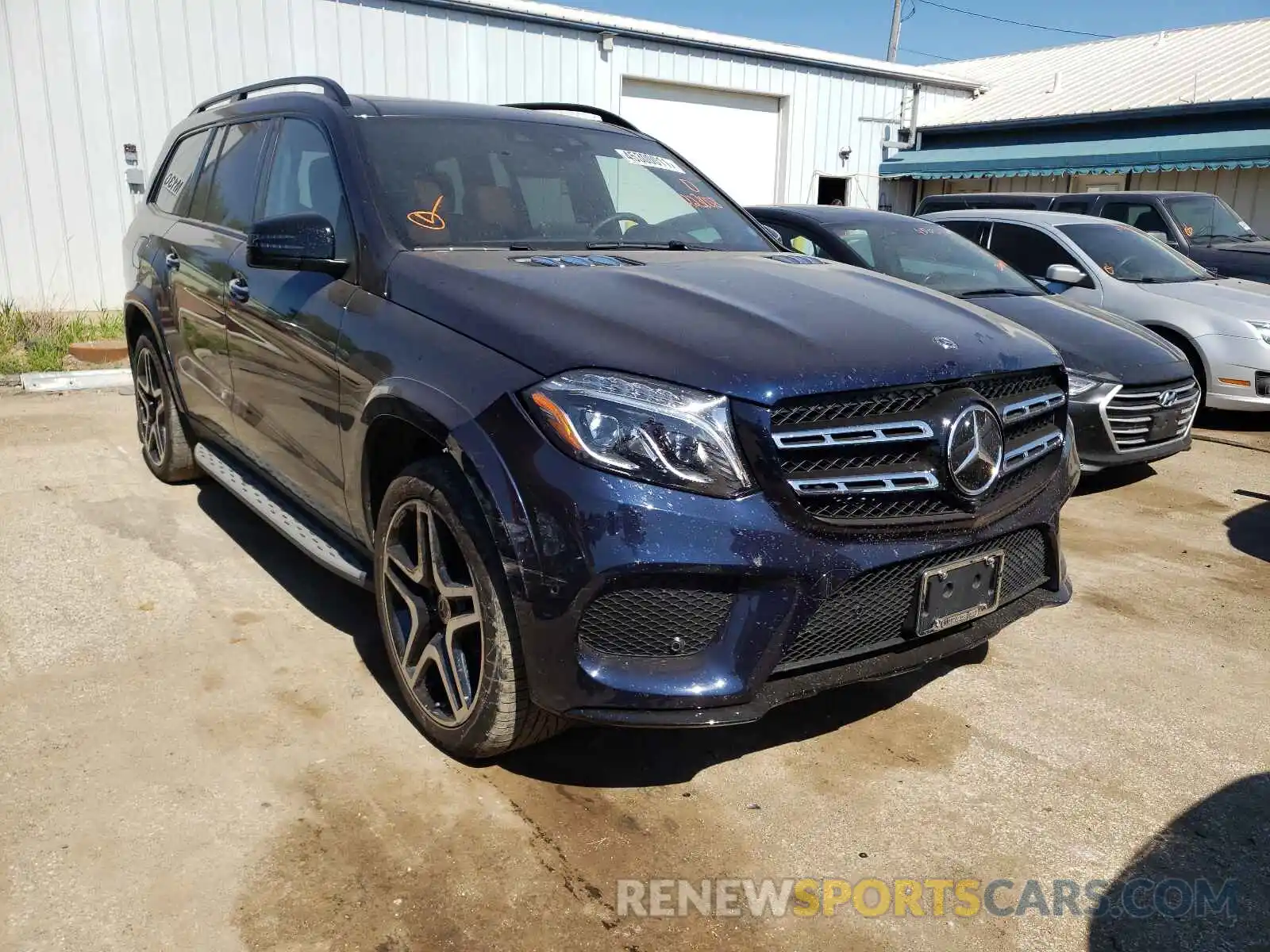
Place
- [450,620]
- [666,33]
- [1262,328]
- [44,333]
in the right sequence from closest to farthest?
[450,620]
[1262,328]
[44,333]
[666,33]

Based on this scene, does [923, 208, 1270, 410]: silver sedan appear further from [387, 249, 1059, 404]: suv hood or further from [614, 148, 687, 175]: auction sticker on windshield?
[387, 249, 1059, 404]: suv hood

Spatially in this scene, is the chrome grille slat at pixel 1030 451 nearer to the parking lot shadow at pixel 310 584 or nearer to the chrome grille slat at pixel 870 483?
the chrome grille slat at pixel 870 483

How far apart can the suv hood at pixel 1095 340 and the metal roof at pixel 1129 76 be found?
37.9ft

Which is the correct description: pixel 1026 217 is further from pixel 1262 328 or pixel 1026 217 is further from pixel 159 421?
pixel 159 421

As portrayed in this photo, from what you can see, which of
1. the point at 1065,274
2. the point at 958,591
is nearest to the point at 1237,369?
the point at 1065,274

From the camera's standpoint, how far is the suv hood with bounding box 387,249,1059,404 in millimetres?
2348

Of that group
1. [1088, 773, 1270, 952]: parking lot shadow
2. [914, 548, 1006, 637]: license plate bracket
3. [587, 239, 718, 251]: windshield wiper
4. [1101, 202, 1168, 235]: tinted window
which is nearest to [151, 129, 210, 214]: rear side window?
[587, 239, 718, 251]: windshield wiper

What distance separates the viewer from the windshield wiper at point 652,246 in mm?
3403

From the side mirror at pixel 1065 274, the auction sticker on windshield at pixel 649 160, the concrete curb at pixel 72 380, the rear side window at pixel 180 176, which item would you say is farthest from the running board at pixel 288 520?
the side mirror at pixel 1065 274

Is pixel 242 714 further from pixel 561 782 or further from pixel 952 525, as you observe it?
pixel 952 525

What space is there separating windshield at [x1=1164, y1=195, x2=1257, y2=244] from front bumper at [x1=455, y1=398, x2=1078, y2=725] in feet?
31.1

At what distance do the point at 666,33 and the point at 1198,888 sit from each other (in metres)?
12.8

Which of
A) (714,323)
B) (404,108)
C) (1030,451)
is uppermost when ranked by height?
(404,108)

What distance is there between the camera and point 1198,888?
2375 millimetres
